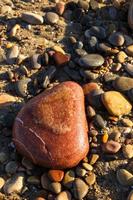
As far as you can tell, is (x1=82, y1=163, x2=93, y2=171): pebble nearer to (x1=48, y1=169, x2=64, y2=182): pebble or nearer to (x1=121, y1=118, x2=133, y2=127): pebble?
(x1=48, y1=169, x2=64, y2=182): pebble

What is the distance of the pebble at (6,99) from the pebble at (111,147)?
63cm

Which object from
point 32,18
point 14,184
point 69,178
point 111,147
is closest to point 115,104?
point 111,147

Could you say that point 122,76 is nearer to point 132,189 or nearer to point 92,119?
point 92,119

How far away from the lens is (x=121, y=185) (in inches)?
120

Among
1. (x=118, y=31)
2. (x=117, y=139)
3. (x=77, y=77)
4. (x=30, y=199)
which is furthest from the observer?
(x=118, y=31)

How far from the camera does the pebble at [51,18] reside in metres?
3.74

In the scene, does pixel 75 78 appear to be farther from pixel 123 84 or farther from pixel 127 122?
pixel 127 122

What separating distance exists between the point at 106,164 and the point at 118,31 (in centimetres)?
103

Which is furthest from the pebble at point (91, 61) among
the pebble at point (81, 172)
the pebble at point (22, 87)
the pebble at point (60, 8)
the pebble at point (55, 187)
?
the pebble at point (55, 187)

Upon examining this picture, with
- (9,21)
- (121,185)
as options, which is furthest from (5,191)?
(9,21)

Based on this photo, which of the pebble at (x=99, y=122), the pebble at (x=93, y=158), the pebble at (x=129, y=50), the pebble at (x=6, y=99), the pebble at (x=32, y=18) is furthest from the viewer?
the pebble at (x=32, y=18)

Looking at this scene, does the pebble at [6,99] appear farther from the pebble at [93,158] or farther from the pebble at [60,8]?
the pebble at [60,8]

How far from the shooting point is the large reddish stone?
302cm

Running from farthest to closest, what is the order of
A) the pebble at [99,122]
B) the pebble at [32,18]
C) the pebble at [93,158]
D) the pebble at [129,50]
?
the pebble at [32,18] → the pebble at [129,50] → the pebble at [99,122] → the pebble at [93,158]
